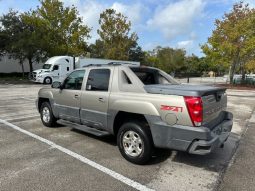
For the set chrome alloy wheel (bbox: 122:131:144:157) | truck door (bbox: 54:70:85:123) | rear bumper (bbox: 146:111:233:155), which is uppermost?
truck door (bbox: 54:70:85:123)

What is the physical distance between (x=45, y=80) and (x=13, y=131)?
2143 centimetres

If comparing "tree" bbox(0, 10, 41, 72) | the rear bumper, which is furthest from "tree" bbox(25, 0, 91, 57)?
the rear bumper

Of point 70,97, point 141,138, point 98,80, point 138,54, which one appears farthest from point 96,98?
point 138,54

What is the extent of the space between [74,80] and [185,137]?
3209 millimetres

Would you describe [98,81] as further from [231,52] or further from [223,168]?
[231,52]

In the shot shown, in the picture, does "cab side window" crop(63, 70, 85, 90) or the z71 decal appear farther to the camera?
"cab side window" crop(63, 70, 85, 90)

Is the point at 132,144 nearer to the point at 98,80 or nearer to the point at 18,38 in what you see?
the point at 98,80

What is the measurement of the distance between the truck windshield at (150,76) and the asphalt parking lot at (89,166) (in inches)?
57.0

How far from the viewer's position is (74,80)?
6.14 metres

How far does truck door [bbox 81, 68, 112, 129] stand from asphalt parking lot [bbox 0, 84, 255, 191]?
580 mm

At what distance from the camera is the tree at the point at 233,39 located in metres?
27.0

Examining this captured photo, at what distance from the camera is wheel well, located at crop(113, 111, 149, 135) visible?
4.64m

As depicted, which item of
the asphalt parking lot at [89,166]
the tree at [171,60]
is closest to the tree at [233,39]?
the asphalt parking lot at [89,166]

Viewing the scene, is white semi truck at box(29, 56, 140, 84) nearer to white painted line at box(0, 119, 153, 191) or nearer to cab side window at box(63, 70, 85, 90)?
cab side window at box(63, 70, 85, 90)
